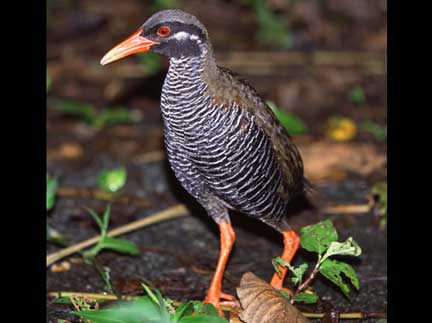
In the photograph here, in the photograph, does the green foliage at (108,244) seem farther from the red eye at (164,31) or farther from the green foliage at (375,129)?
the green foliage at (375,129)

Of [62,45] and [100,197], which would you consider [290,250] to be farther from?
[62,45]

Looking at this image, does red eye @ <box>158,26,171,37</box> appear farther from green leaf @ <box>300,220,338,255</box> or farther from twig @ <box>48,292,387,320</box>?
twig @ <box>48,292,387,320</box>

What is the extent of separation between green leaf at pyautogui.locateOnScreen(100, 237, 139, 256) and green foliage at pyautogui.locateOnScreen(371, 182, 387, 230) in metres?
1.78

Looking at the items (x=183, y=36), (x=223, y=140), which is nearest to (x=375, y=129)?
(x=223, y=140)

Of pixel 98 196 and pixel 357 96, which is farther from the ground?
pixel 357 96

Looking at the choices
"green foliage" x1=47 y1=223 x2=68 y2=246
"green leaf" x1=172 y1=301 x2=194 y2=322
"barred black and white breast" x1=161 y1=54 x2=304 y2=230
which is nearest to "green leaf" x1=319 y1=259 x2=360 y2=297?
"barred black and white breast" x1=161 y1=54 x2=304 y2=230

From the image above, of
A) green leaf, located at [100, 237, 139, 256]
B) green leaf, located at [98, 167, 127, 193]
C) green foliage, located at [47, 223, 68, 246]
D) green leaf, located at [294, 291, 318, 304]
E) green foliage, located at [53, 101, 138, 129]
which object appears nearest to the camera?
green leaf, located at [294, 291, 318, 304]

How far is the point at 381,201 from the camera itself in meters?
5.77

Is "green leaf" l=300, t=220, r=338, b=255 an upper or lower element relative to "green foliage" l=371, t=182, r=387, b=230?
upper

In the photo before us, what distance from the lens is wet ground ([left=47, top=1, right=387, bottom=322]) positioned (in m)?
5.30

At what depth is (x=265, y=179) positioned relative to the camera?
470cm

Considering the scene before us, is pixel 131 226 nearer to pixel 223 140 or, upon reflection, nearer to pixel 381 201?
pixel 223 140

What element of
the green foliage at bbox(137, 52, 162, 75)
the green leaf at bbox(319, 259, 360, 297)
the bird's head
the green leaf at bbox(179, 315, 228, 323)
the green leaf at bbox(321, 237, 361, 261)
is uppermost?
the bird's head

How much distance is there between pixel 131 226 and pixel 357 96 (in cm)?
311
